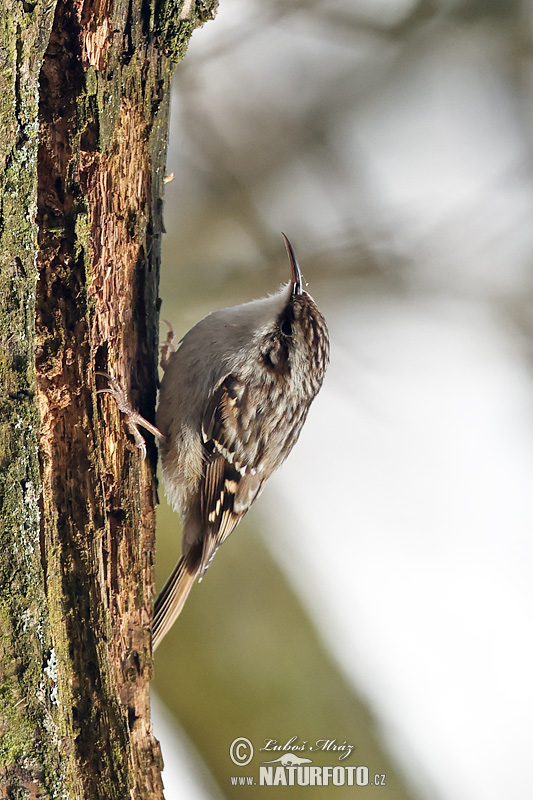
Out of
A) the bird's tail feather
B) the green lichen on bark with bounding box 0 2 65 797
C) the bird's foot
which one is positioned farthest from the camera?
the bird's tail feather

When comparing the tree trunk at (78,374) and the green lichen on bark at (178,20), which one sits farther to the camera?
the green lichen on bark at (178,20)

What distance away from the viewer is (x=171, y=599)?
6.89 feet

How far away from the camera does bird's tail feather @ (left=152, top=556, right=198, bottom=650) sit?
206cm

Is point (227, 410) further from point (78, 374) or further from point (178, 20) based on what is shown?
point (178, 20)

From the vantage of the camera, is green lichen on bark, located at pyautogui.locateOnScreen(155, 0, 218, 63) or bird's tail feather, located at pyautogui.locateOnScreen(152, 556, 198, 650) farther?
bird's tail feather, located at pyautogui.locateOnScreen(152, 556, 198, 650)

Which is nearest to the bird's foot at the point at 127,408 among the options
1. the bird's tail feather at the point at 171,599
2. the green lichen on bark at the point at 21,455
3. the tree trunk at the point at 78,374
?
the tree trunk at the point at 78,374

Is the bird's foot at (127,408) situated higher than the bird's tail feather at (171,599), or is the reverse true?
the bird's foot at (127,408)

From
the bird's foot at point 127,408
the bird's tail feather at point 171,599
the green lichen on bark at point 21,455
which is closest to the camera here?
the green lichen on bark at point 21,455

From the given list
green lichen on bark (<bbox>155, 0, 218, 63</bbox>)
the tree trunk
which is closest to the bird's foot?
the tree trunk

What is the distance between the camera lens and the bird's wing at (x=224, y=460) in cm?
211

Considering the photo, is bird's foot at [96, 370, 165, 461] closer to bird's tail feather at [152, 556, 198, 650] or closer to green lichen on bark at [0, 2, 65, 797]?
green lichen on bark at [0, 2, 65, 797]

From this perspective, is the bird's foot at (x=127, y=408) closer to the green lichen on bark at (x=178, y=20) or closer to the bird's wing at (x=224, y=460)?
the bird's wing at (x=224, y=460)

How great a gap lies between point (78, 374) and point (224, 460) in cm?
80

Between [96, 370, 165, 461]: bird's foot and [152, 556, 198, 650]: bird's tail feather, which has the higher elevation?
[96, 370, 165, 461]: bird's foot
